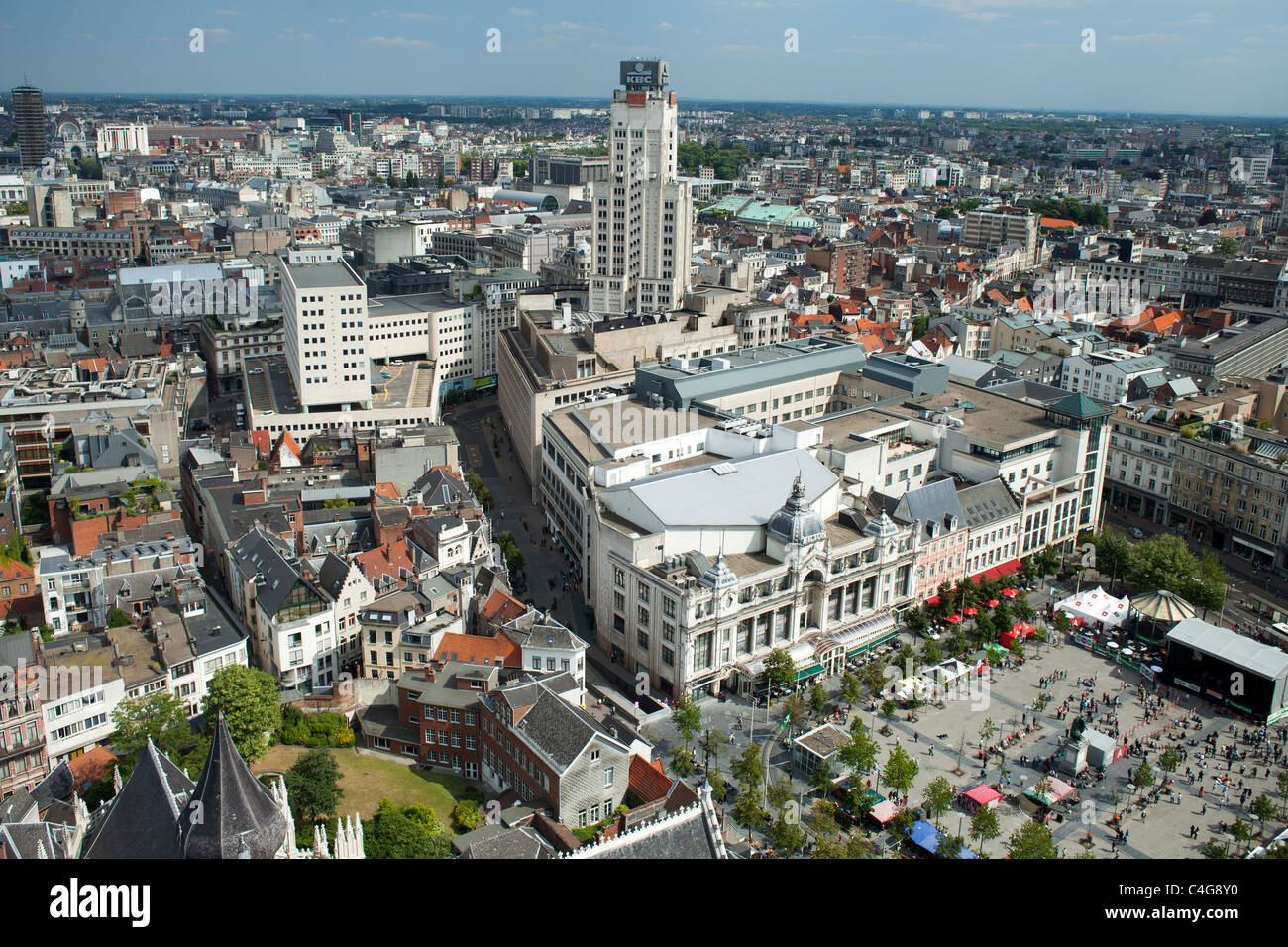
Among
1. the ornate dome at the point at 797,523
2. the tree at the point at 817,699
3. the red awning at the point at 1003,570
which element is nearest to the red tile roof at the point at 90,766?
the tree at the point at 817,699

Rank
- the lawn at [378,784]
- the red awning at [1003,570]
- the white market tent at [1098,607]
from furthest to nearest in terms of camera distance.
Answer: the red awning at [1003,570] → the white market tent at [1098,607] → the lawn at [378,784]

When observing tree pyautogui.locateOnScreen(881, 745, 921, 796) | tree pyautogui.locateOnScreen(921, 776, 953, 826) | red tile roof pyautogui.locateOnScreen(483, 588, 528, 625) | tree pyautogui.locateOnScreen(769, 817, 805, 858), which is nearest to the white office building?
red tile roof pyautogui.locateOnScreen(483, 588, 528, 625)

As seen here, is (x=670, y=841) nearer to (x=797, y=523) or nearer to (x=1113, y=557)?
(x=797, y=523)

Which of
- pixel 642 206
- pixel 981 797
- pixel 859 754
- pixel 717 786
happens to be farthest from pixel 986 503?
pixel 642 206

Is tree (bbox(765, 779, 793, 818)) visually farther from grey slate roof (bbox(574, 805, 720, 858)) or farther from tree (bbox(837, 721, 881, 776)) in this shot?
grey slate roof (bbox(574, 805, 720, 858))

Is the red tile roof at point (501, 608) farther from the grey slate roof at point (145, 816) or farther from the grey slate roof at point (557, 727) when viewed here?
the grey slate roof at point (145, 816)
